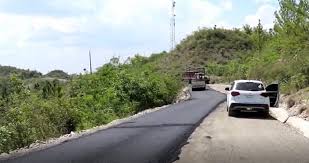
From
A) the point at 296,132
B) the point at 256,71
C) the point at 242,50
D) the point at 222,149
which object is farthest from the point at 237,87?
the point at 242,50

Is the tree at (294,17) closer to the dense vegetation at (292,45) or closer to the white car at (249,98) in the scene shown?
the dense vegetation at (292,45)

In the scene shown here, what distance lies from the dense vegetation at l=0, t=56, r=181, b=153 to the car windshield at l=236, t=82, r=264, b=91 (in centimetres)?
833

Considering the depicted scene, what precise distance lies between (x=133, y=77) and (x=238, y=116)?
21.0 m

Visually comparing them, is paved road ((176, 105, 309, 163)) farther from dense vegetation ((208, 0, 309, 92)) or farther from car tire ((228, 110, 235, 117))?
dense vegetation ((208, 0, 309, 92))

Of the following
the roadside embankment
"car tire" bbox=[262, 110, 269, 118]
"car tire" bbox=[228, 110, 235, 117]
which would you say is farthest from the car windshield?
the roadside embankment

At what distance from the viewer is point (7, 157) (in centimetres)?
1686

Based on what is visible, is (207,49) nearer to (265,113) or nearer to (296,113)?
(265,113)

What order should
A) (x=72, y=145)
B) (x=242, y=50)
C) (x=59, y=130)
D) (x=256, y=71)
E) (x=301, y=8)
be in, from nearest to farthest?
(x=72, y=145)
(x=59, y=130)
(x=301, y=8)
(x=256, y=71)
(x=242, y=50)

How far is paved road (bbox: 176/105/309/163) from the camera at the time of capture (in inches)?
606

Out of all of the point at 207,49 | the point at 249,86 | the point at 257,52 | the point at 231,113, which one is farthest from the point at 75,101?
the point at 207,49

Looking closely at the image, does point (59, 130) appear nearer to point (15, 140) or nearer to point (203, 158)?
point (15, 140)

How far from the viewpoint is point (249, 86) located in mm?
30500

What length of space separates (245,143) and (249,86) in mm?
11867

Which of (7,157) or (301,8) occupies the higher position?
(301,8)
